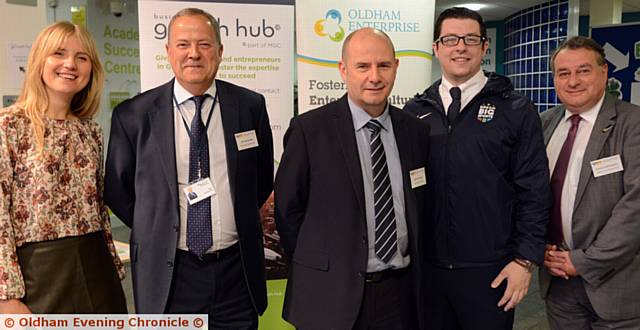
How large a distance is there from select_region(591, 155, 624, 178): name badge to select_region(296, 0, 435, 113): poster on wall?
4.49ft

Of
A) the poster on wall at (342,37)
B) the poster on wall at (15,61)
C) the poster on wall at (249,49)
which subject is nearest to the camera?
the poster on wall at (249,49)

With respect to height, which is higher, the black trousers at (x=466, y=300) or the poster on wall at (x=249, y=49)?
the poster on wall at (x=249, y=49)

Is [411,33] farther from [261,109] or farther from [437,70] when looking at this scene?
[437,70]

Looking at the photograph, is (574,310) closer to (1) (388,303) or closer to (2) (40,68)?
(1) (388,303)

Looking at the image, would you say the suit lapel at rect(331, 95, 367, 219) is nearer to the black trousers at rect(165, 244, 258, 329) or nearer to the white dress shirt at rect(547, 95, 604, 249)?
the black trousers at rect(165, 244, 258, 329)

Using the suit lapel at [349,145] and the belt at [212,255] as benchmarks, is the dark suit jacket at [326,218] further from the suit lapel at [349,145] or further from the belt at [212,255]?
the belt at [212,255]

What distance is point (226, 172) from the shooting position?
2.09 meters

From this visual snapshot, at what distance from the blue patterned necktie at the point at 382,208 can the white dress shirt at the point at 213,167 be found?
59cm

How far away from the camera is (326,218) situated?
1886mm

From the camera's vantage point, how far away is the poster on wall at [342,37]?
320 cm

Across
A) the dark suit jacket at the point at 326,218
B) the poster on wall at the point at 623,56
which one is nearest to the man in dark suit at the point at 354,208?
the dark suit jacket at the point at 326,218

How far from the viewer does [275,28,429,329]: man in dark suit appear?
186 centimetres
